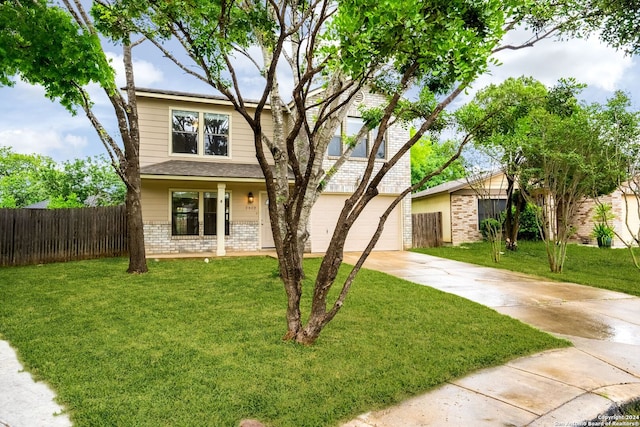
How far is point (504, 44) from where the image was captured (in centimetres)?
477

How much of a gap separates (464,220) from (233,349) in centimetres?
1623

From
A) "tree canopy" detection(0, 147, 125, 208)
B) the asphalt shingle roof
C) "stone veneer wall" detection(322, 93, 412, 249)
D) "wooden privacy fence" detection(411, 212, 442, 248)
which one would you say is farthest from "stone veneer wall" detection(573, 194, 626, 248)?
"tree canopy" detection(0, 147, 125, 208)

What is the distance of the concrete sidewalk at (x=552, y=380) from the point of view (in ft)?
9.46

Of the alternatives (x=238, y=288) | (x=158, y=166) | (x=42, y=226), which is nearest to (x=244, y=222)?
(x=158, y=166)

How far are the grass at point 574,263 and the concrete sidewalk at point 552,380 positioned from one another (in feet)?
7.16

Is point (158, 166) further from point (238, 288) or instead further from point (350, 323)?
point (350, 323)

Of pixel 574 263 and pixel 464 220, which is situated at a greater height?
pixel 464 220

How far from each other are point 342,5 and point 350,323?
148 inches

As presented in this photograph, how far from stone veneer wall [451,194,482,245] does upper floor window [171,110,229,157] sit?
10.9 m

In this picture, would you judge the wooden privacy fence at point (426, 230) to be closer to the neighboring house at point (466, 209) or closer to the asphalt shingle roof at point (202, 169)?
the neighboring house at point (466, 209)

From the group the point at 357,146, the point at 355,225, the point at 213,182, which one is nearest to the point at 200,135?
the point at 213,182

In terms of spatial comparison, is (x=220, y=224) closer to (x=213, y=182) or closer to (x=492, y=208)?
(x=213, y=182)

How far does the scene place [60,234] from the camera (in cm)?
1145

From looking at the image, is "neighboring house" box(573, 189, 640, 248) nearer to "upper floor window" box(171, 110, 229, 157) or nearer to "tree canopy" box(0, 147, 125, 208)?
"upper floor window" box(171, 110, 229, 157)
